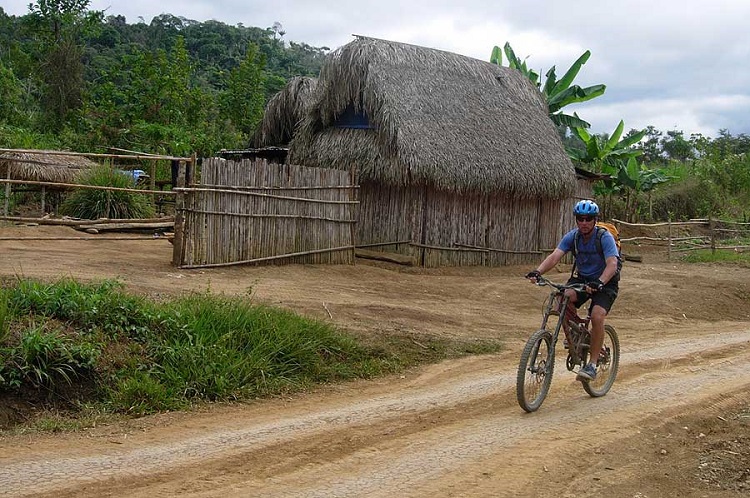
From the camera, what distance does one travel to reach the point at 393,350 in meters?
7.95

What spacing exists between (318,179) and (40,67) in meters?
19.8

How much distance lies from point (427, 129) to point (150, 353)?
9239 millimetres

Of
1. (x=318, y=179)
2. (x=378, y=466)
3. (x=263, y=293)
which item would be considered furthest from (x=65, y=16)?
(x=378, y=466)

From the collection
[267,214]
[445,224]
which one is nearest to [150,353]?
[267,214]

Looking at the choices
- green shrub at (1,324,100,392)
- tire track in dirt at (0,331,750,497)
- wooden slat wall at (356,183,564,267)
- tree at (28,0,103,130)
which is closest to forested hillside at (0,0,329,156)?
tree at (28,0,103,130)

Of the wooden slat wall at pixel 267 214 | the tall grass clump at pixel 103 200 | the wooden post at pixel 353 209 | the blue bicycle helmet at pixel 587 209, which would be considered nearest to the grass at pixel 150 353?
the blue bicycle helmet at pixel 587 209

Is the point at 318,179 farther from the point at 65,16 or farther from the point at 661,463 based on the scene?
the point at 65,16

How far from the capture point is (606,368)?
22.4 feet

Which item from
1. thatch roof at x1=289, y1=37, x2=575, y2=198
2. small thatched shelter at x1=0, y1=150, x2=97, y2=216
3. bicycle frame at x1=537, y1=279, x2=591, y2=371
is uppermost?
thatch roof at x1=289, y1=37, x2=575, y2=198

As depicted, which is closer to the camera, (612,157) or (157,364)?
(157,364)

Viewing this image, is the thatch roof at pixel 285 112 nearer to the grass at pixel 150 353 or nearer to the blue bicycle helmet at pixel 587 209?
the grass at pixel 150 353

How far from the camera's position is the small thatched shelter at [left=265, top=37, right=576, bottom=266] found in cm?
1457

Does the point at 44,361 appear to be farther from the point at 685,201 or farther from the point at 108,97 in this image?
the point at 685,201

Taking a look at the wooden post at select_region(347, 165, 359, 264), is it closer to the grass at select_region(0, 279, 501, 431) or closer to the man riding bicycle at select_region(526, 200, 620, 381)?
the grass at select_region(0, 279, 501, 431)
